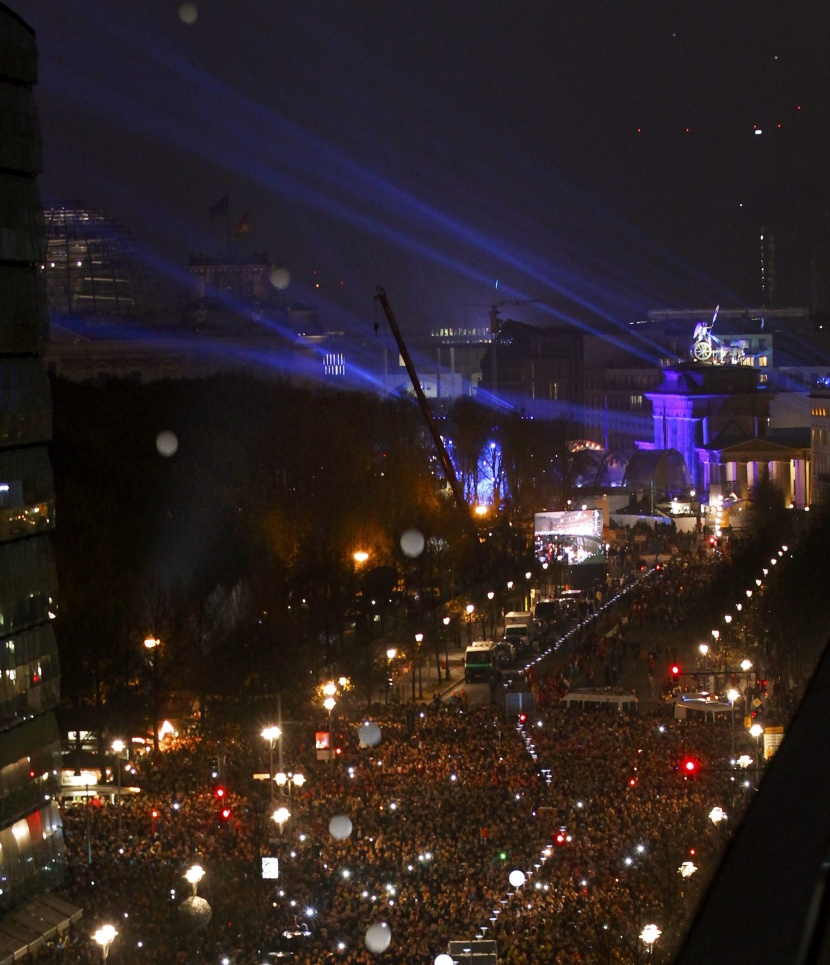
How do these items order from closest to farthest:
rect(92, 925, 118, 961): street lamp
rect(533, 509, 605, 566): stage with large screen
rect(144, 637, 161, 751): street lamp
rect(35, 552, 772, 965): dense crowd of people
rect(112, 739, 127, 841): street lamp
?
rect(92, 925, 118, 961): street lamp
rect(35, 552, 772, 965): dense crowd of people
rect(112, 739, 127, 841): street lamp
rect(144, 637, 161, 751): street lamp
rect(533, 509, 605, 566): stage with large screen

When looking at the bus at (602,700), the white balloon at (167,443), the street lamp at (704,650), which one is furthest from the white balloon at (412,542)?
the bus at (602,700)

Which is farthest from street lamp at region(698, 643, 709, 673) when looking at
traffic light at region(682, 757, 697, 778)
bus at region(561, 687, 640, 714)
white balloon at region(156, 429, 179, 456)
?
white balloon at region(156, 429, 179, 456)

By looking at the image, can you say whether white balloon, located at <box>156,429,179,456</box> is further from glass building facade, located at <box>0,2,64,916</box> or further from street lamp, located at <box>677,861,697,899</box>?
street lamp, located at <box>677,861,697,899</box>

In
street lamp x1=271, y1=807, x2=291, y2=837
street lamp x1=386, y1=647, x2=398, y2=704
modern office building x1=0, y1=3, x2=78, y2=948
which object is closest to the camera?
modern office building x1=0, y1=3, x2=78, y2=948

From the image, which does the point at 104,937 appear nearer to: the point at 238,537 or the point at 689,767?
the point at 689,767

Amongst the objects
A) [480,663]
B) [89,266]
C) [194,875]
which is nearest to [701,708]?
[480,663]
